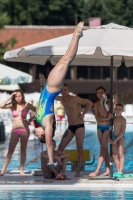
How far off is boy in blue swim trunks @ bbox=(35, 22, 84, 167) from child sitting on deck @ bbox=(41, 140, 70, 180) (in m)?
0.90

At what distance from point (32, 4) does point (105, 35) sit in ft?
163

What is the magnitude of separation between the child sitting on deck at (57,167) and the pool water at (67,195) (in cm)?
120

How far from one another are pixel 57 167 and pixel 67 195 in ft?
6.14

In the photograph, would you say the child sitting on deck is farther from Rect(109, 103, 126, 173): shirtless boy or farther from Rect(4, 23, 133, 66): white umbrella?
Rect(4, 23, 133, 66): white umbrella

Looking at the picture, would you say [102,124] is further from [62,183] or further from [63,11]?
[63,11]

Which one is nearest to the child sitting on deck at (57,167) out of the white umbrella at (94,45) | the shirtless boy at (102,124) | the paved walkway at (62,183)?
the paved walkway at (62,183)

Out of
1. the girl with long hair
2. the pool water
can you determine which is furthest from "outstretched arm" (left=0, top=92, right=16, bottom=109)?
the pool water

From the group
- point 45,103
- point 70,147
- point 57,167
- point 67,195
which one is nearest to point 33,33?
point 70,147

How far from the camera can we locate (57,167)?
456 inches

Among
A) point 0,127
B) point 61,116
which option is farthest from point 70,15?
point 0,127

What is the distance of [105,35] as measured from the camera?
11.3 meters

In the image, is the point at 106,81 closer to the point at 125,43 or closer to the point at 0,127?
the point at 0,127

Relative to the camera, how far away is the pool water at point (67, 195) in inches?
371

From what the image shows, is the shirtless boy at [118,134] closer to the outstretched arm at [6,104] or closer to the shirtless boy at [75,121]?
the shirtless boy at [75,121]
